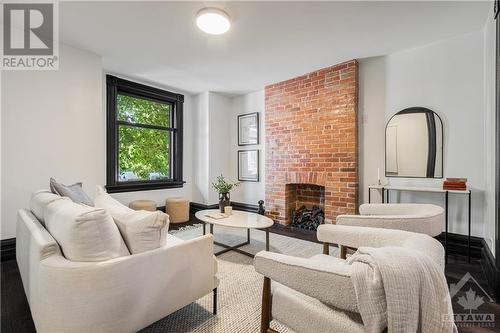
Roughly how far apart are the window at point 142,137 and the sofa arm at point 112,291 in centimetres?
304

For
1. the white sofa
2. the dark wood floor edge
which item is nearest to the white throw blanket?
the white sofa

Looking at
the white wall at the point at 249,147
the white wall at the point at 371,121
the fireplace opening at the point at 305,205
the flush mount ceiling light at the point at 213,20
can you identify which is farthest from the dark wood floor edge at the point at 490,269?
the flush mount ceiling light at the point at 213,20

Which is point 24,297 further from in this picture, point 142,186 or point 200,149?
point 200,149

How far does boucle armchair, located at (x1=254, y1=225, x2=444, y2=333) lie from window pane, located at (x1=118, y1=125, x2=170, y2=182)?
374 cm

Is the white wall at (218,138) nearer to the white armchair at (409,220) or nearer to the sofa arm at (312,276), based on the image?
the white armchair at (409,220)

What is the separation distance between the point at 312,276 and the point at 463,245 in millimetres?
2766

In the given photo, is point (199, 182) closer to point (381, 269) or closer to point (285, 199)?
point (285, 199)

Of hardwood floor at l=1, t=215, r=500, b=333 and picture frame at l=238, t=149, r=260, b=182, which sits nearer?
hardwood floor at l=1, t=215, r=500, b=333

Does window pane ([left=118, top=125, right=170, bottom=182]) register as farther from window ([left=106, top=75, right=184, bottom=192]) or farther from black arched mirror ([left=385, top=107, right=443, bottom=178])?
black arched mirror ([left=385, top=107, right=443, bottom=178])

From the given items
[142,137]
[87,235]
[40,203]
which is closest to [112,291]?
[87,235]

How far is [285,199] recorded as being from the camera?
165 inches

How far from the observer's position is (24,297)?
1.92 m

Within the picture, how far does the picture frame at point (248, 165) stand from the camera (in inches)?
188

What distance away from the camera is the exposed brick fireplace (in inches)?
136
